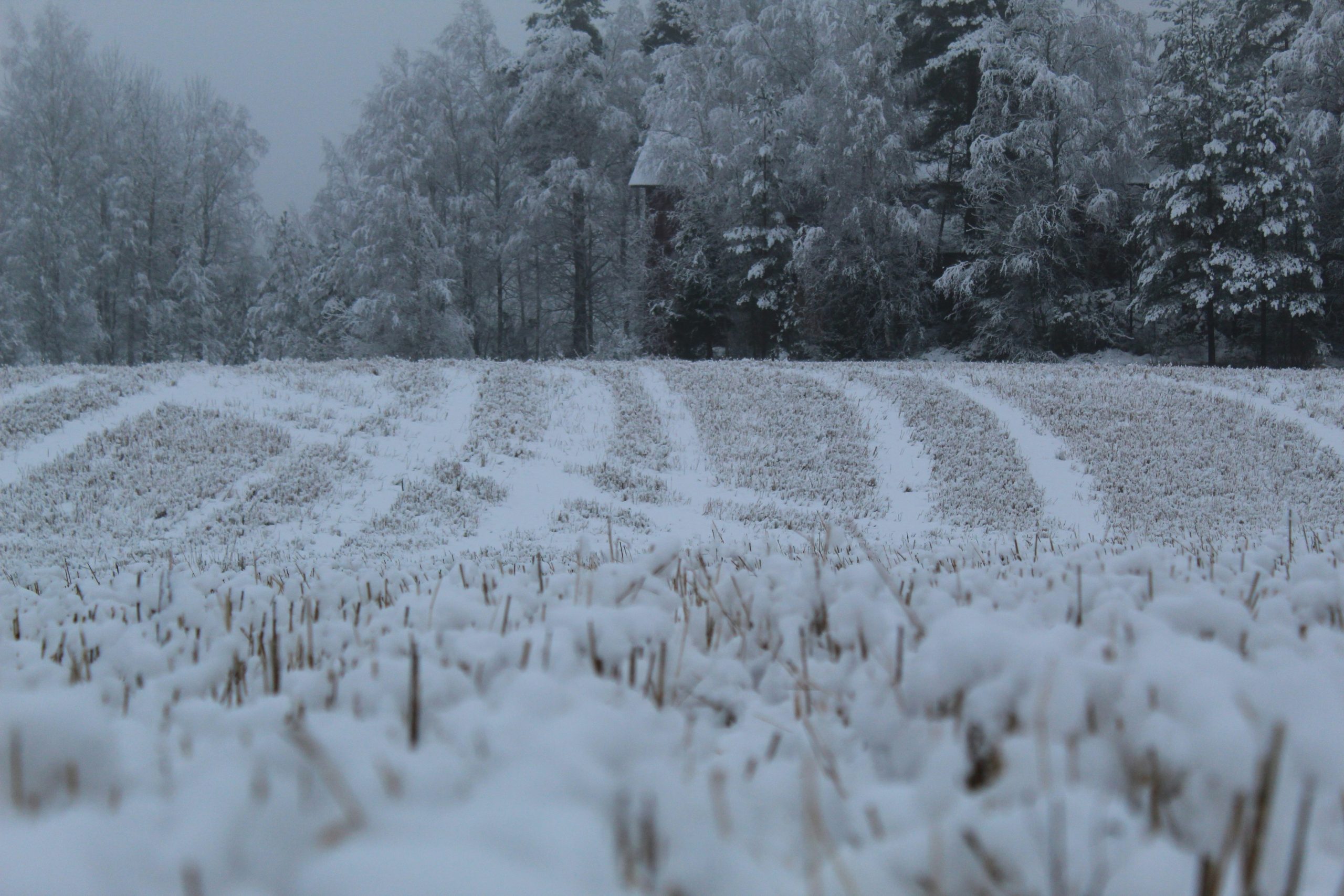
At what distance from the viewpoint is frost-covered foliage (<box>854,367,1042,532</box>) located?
10562 mm

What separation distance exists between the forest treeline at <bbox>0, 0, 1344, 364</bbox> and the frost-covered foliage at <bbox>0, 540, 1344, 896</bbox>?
79.9ft

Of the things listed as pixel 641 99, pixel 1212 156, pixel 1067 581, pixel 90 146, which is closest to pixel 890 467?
pixel 1067 581

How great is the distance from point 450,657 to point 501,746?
0.54 meters

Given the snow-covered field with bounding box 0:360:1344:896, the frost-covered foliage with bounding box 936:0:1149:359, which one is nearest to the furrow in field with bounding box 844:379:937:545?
the snow-covered field with bounding box 0:360:1344:896

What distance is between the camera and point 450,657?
1.60 metres

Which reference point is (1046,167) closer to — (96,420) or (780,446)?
(780,446)

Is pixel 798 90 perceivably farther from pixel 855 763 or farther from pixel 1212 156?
pixel 855 763

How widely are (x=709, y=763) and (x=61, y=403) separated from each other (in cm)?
1460

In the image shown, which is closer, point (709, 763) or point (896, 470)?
point (709, 763)

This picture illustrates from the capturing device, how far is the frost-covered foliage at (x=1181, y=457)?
398 inches

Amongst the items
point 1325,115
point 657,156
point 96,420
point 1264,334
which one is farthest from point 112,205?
point 1325,115

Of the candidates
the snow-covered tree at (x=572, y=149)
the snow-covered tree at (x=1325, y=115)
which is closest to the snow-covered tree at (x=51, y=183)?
the snow-covered tree at (x=572, y=149)

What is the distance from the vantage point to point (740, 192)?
87.6 feet

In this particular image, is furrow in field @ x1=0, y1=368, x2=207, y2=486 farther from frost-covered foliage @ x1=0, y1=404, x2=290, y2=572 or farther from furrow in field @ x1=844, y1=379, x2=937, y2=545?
furrow in field @ x1=844, y1=379, x2=937, y2=545
